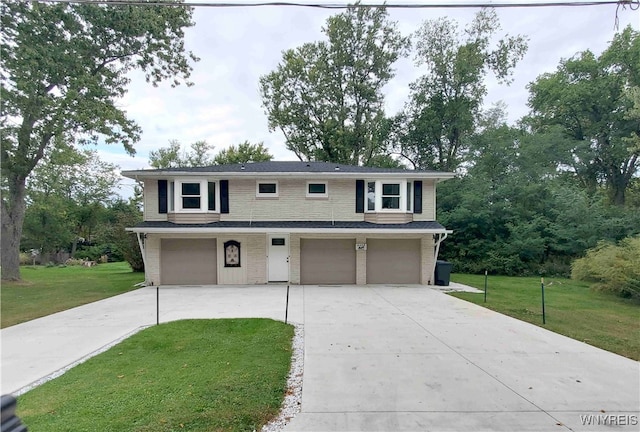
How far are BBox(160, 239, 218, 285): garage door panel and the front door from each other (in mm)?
2311

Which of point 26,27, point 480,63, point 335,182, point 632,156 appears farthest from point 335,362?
point 632,156

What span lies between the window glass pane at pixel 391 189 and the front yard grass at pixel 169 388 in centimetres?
894

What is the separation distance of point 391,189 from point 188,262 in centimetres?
902

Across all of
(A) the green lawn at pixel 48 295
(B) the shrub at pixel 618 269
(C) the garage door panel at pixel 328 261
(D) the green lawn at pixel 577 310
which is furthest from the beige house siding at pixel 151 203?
(B) the shrub at pixel 618 269

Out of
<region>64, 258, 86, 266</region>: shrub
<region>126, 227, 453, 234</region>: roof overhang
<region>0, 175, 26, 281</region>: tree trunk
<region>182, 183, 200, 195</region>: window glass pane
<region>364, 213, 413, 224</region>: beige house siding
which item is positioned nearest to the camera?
<region>126, 227, 453, 234</region>: roof overhang

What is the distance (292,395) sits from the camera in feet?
12.2

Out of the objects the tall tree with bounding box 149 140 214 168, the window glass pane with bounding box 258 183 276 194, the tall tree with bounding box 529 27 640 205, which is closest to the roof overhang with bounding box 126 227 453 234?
the window glass pane with bounding box 258 183 276 194

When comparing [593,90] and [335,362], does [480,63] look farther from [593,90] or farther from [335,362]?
[335,362]

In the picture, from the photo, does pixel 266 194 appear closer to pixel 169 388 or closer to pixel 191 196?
pixel 191 196

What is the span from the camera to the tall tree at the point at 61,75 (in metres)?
12.2

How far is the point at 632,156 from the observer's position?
23.2 metres

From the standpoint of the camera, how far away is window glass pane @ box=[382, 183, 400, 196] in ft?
43.6

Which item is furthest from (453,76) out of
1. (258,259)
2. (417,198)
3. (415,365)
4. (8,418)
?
(8,418)

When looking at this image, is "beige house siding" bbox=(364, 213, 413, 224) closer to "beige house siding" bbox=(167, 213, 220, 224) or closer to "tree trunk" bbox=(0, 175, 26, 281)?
"beige house siding" bbox=(167, 213, 220, 224)
